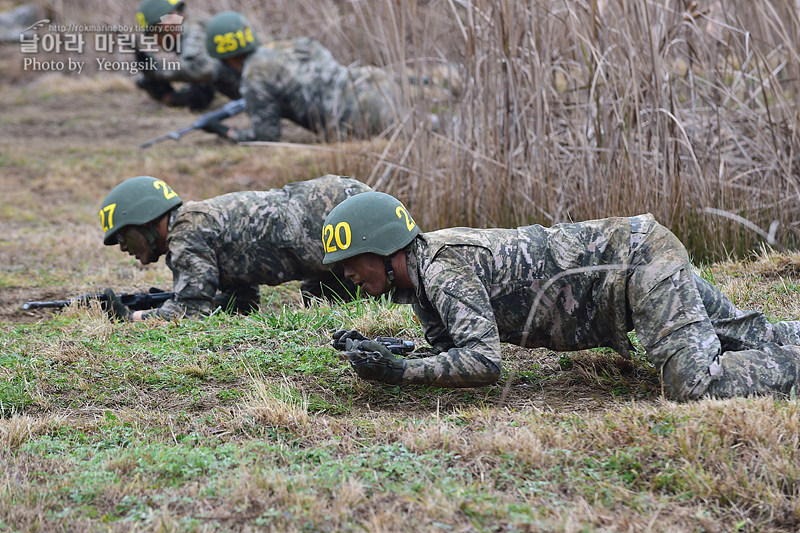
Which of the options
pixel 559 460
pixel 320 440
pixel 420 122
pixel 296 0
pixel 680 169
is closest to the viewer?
pixel 559 460

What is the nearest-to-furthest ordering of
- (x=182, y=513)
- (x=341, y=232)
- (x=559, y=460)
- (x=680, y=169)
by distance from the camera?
(x=182, y=513) < (x=559, y=460) < (x=341, y=232) < (x=680, y=169)

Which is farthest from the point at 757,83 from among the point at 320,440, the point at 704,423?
the point at 320,440

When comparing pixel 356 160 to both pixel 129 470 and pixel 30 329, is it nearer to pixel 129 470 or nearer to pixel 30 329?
pixel 30 329

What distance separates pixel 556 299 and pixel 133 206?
2739 mm

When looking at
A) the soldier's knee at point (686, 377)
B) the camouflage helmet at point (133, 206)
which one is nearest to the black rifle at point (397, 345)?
the soldier's knee at point (686, 377)

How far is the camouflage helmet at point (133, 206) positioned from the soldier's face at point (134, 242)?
58 millimetres

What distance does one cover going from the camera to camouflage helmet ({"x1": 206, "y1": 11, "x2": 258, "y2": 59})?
30.6ft

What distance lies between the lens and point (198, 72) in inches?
462

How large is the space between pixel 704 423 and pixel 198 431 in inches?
77.0

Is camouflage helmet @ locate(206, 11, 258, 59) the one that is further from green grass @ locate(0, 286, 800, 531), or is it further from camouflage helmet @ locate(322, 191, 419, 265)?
camouflage helmet @ locate(322, 191, 419, 265)

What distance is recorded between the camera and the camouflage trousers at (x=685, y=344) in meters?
3.59

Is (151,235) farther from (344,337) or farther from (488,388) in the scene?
(488,388)

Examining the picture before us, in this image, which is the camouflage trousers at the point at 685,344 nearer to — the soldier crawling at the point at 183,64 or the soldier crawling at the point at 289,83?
the soldier crawling at the point at 289,83

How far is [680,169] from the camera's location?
579 cm
